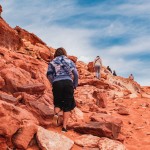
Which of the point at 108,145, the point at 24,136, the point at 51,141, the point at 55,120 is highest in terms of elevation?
the point at 55,120

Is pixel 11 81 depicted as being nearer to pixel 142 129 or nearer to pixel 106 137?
pixel 106 137

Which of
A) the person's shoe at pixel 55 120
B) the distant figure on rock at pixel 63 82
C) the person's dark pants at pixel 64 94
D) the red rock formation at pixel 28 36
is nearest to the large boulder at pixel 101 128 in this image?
the person's shoe at pixel 55 120

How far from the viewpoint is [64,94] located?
726cm

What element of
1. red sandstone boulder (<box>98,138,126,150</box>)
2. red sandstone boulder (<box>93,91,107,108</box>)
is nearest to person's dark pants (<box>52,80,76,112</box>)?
red sandstone boulder (<box>98,138,126,150</box>)

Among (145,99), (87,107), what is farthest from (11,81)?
(145,99)

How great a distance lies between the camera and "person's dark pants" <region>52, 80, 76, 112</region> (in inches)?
282

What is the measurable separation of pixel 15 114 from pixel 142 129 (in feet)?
16.3

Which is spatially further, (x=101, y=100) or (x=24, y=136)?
(x=101, y=100)

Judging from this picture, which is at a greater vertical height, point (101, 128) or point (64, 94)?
point (64, 94)

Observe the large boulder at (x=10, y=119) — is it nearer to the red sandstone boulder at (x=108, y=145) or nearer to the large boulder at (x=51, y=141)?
the large boulder at (x=51, y=141)

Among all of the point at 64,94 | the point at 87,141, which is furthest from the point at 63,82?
the point at 87,141

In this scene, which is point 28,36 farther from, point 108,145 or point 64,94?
point 108,145

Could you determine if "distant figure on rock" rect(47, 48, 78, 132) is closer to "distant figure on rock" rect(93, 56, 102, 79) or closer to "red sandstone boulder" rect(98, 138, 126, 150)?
"red sandstone boulder" rect(98, 138, 126, 150)

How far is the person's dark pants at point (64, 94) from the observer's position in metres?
7.16
